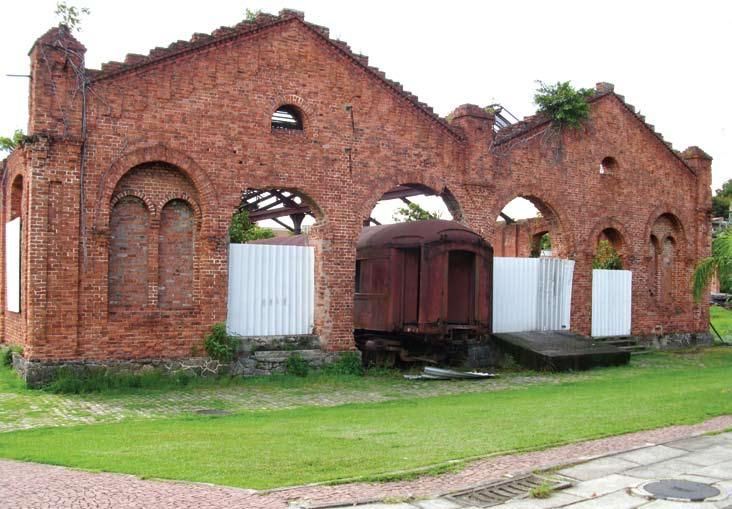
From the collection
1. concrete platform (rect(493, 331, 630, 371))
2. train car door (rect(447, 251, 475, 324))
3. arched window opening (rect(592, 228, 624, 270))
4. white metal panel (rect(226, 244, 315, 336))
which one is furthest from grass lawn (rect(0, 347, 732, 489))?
arched window opening (rect(592, 228, 624, 270))

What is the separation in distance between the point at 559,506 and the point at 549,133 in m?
16.3

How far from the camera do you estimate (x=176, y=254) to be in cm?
1577

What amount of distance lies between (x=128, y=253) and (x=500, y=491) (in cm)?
1037

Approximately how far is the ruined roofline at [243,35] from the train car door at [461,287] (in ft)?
11.8

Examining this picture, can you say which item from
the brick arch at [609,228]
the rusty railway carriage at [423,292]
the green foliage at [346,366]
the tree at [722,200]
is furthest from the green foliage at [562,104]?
the tree at [722,200]

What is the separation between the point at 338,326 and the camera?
17.4 meters

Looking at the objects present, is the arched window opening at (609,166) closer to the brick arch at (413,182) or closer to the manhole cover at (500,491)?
the brick arch at (413,182)

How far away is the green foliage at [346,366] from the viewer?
1697cm

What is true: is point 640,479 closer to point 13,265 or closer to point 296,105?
point 296,105

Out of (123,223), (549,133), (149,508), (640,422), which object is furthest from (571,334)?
(149,508)

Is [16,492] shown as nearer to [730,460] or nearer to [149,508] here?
[149,508]

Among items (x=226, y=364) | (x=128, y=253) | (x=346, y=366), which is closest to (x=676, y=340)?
(x=346, y=366)

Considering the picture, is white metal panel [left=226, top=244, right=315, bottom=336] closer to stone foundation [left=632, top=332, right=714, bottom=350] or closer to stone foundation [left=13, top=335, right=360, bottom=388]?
stone foundation [left=13, top=335, right=360, bottom=388]

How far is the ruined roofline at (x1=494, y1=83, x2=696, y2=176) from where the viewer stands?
20.5 metres
